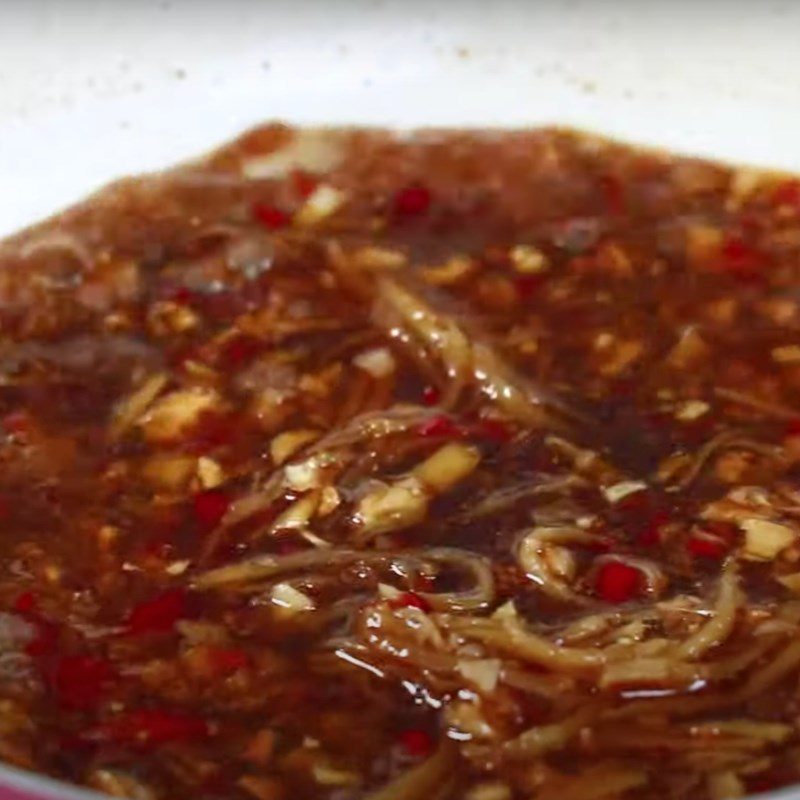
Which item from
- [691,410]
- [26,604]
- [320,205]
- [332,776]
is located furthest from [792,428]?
[26,604]

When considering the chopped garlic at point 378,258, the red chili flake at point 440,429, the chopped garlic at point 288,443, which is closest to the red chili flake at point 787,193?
the chopped garlic at point 378,258

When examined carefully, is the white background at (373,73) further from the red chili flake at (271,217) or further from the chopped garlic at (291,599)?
the chopped garlic at (291,599)

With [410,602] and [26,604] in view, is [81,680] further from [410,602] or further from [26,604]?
[410,602]

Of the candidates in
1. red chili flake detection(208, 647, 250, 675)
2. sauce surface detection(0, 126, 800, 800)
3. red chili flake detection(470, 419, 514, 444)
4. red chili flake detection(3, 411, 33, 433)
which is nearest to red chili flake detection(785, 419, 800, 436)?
sauce surface detection(0, 126, 800, 800)

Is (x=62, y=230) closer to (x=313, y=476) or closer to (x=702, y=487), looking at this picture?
(x=313, y=476)

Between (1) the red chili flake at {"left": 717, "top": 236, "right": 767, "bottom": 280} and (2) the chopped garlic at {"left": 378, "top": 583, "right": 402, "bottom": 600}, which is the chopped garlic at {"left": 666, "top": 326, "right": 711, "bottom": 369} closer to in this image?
(1) the red chili flake at {"left": 717, "top": 236, "right": 767, "bottom": 280}

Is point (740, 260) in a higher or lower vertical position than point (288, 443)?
higher
